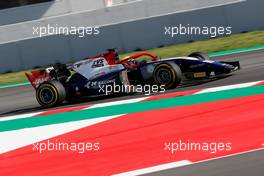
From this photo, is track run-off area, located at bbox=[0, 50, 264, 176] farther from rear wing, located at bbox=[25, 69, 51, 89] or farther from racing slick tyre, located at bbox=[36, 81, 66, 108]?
rear wing, located at bbox=[25, 69, 51, 89]

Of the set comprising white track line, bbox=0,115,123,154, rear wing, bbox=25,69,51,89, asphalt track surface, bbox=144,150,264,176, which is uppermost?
rear wing, bbox=25,69,51,89

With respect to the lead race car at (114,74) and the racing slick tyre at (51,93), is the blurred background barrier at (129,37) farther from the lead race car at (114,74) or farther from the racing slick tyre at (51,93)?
the racing slick tyre at (51,93)

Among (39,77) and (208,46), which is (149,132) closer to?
(39,77)

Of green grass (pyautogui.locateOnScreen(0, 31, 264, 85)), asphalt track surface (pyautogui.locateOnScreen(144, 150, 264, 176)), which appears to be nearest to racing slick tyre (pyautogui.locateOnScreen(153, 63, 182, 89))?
asphalt track surface (pyautogui.locateOnScreen(144, 150, 264, 176))

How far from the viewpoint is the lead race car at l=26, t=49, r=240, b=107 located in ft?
37.6

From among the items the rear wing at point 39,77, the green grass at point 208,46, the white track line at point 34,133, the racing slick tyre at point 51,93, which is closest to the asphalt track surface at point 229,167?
the white track line at point 34,133

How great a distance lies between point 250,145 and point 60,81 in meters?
6.04

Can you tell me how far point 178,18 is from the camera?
20.7 m

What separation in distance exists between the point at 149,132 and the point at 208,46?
11.2 metres

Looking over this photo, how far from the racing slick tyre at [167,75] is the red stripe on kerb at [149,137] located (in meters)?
1.52

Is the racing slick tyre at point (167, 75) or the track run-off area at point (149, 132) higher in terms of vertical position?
the racing slick tyre at point (167, 75)

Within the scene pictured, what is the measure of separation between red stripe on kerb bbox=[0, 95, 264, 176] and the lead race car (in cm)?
173

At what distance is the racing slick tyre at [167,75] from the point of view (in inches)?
442

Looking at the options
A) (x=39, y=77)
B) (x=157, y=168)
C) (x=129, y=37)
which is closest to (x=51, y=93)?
(x=39, y=77)
